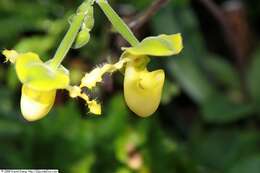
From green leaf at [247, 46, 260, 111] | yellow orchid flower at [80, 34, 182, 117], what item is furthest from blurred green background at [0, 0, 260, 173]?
yellow orchid flower at [80, 34, 182, 117]

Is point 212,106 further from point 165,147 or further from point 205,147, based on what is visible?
point 165,147

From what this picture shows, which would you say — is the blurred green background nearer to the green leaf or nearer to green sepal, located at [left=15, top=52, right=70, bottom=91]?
the green leaf

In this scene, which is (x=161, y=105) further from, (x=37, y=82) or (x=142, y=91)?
(x=37, y=82)

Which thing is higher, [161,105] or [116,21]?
[161,105]

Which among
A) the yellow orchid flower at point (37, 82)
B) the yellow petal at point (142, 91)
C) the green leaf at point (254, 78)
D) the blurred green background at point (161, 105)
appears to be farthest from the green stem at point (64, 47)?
the green leaf at point (254, 78)

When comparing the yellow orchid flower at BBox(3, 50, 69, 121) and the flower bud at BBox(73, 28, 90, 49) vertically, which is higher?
the flower bud at BBox(73, 28, 90, 49)

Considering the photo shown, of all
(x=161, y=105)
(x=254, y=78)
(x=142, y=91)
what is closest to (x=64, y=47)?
(x=142, y=91)

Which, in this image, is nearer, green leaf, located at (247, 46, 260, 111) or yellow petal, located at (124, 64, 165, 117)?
yellow petal, located at (124, 64, 165, 117)
